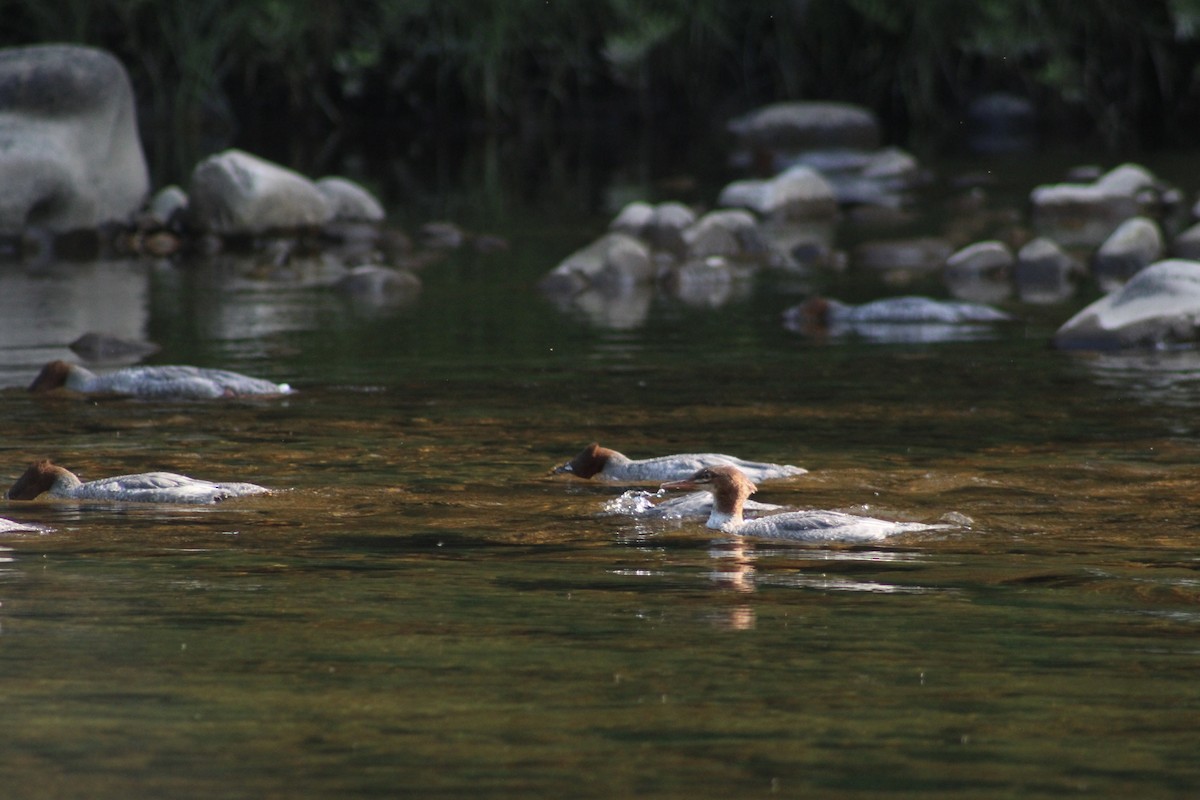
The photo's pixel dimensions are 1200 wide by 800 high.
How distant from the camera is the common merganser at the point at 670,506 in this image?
26.5 ft

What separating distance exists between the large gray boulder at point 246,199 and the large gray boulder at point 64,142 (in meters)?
0.90

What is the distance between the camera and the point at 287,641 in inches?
235

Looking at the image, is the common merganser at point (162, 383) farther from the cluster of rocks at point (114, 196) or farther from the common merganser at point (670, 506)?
the cluster of rocks at point (114, 196)

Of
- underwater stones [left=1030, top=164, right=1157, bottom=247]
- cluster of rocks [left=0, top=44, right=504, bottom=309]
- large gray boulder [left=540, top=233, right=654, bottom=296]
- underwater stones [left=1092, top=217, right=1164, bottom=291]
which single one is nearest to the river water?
large gray boulder [left=540, top=233, right=654, bottom=296]

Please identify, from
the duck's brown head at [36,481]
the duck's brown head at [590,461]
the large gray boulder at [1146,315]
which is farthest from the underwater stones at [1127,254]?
the duck's brown head at [36,481]

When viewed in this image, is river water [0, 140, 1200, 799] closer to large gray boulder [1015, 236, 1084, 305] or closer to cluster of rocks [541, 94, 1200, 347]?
cluster of rocks [541, 94, 1200, 347]

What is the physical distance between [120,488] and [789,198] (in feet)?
53.3

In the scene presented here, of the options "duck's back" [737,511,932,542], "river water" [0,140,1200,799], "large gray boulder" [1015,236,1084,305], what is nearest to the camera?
"river water" [0,140,1200,799]

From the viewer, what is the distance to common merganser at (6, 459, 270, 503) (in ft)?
26.6

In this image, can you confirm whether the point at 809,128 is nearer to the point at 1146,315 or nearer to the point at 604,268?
the point at 604,268

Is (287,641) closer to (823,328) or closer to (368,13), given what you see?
(823,328)

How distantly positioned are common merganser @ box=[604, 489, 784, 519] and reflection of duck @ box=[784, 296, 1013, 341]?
19.8 ft

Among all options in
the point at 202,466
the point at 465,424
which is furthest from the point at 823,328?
the point at 202,466

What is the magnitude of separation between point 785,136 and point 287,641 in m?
27.9
